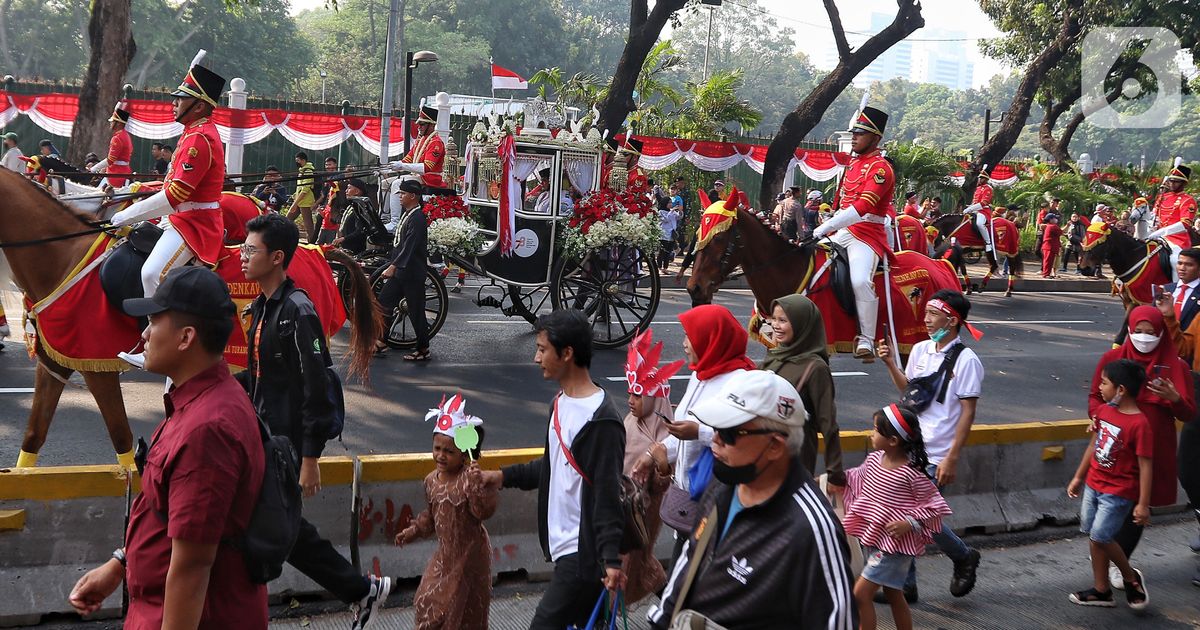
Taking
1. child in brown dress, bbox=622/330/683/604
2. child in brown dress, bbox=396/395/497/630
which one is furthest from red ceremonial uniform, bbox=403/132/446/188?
child in brown dress, bbox=396/395/497/630

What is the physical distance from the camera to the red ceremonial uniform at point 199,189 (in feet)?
22.8

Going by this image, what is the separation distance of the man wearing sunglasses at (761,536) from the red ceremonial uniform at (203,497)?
1.21m

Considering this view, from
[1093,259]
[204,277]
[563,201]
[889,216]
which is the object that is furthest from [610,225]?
[204,277]

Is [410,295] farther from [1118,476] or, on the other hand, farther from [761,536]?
[761,536]

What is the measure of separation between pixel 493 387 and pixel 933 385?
544cm

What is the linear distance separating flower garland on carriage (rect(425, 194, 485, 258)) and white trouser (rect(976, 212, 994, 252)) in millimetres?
14467

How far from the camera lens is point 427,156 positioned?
1383 centimetres

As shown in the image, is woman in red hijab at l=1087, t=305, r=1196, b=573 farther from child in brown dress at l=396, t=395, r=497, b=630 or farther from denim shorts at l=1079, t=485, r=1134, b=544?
child in brown dress at l=396, t=395, r=497, b=630

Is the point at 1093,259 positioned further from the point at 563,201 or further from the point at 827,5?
the point at 827,5

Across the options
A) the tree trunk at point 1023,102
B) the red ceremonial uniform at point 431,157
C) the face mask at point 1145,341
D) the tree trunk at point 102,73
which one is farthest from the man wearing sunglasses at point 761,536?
the tree trunk at point 1023,102

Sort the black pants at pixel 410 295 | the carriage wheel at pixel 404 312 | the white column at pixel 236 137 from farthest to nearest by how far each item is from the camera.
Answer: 1. the white column at pixel 236 137
2. the carriage wheel at pixel 404 312
3. the black pants at pixel 410 295

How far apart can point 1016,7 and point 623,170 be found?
25880 mm

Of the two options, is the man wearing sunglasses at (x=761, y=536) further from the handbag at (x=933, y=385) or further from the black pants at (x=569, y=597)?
the handbag at (x=933, y=385)

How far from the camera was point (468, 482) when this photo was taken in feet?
14.3
